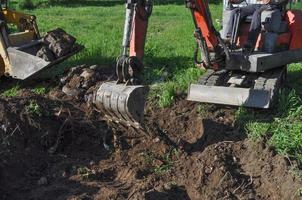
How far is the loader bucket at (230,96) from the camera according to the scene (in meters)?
6.75

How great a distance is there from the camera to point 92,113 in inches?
272

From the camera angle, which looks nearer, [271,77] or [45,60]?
[271,77]

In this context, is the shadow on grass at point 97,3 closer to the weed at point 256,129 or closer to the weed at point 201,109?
the weed at point 201,109

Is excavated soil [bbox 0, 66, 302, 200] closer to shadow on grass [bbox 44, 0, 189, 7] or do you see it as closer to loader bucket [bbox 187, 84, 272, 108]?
loader bucket [bbox 187, 84, 272, 108]

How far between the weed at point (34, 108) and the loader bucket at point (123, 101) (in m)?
0.95

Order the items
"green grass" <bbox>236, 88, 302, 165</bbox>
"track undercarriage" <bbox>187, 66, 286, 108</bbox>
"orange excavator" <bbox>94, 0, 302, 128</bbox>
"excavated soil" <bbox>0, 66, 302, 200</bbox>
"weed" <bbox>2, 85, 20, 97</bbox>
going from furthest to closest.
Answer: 1. "weed" <bbox>2, 85, 20, 97</bbox>
2. "track undercarriage" <bbox>187, 66, 286, 108</bbox>
3. "orange excavator" <bbox>94, 0, 302, 128</bbox>
4. "green grass" <bbox>236, 88, 302, 165</bbox>
5. "excavated soil" <bbox>0, 66, 302, 200</bbox>

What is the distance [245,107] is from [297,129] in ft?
3.60

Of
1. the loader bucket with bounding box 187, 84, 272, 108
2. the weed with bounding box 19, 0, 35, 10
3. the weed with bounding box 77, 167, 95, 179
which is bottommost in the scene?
the weed with bounding box 19, 0, 35, 10

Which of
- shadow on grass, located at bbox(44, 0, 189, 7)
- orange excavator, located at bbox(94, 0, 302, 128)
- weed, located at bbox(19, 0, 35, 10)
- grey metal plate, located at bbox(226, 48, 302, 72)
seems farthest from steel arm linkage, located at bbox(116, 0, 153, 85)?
shadow on grass, located at bbox(44, 0, 189, 7)

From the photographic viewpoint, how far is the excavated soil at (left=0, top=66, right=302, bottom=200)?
524 centimetres

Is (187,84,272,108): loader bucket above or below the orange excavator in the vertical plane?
below

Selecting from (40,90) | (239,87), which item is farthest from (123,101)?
(40,90)

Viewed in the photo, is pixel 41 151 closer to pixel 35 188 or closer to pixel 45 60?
pixel 35 188

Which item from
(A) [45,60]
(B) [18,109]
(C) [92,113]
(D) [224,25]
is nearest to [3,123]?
(B) [18,109]
